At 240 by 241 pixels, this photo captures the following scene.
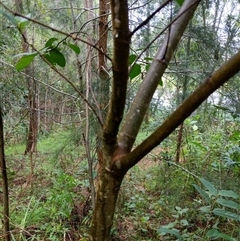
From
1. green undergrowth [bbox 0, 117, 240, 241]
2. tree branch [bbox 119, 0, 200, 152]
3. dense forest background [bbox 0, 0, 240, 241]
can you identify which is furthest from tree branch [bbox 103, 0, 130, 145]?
green undergrowth [bbox 0, 117, 240, 241]

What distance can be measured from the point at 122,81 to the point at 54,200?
7.27ft

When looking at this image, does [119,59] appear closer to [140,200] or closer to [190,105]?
[190,105]

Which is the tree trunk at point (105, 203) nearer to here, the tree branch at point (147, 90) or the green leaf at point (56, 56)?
the tree branch at point (147, 90)

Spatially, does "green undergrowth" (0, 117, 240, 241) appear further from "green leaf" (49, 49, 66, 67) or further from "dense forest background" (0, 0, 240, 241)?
"green leaf" (49, 49, 66, 67)

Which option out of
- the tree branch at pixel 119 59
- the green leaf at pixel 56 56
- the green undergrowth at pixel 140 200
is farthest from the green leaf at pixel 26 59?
the green undergrowth at pixel 140 200

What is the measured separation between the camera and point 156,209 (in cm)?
250

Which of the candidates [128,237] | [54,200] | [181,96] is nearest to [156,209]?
[128,237]

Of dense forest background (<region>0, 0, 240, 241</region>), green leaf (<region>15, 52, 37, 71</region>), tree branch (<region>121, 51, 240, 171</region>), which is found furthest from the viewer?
dense forest background (<region>0, 0, 240, 241</region>)

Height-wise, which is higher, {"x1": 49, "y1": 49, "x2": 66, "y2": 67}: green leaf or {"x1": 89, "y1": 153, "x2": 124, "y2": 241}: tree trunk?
{"x1": 49, "y1": 49, "x2": 66, "y2": 67}: green leaf

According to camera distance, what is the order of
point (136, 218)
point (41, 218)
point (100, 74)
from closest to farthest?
point (100, 74) → point (41, 218) → point (136, 218)

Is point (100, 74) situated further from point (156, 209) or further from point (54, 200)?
point (156, 209)

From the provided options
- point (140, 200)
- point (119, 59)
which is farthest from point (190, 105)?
point (140, 200)

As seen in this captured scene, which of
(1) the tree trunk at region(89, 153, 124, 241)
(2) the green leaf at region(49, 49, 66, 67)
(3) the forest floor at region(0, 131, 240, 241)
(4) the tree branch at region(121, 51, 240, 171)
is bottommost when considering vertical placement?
(3) the forest floor at region(0, 131, 240, 241)

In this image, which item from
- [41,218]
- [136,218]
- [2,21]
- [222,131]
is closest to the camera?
[41,218]
